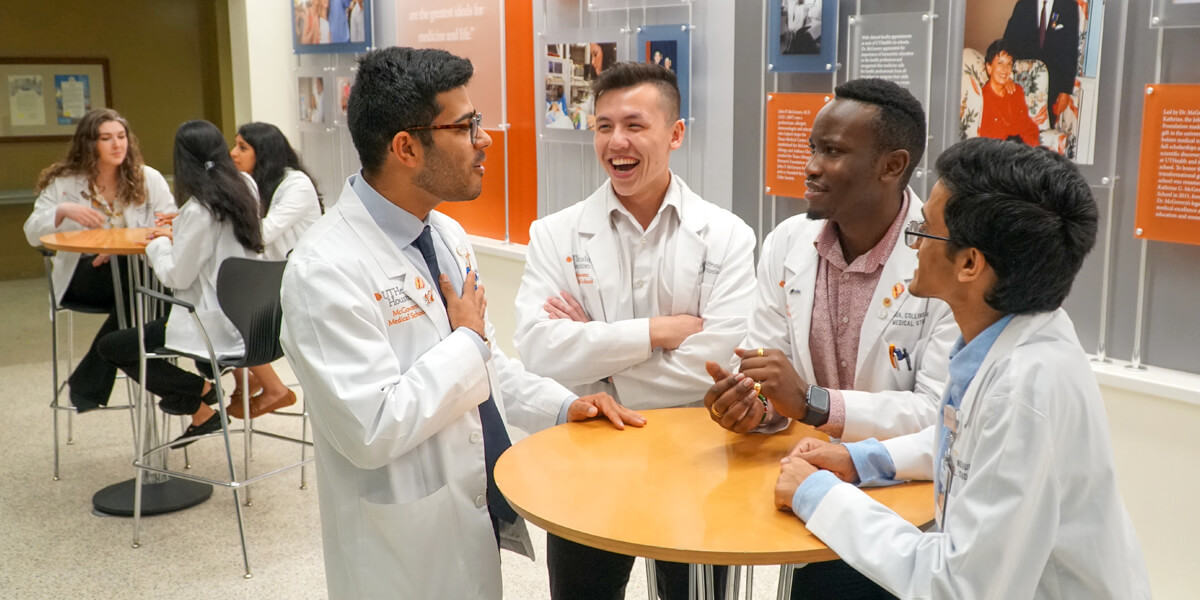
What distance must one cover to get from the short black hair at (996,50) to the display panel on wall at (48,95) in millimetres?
9449

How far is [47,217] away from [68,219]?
0.36ft

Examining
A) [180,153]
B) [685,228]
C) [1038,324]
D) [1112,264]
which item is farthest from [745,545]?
[180,153]

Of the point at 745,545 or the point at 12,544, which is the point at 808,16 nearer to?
the point at 745,545

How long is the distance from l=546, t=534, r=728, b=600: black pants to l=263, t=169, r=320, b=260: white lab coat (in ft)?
11.5

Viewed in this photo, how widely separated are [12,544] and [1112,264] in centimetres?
438

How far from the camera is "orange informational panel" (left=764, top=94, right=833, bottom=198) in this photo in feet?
12.7

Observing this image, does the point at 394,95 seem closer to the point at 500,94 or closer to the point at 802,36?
the point at 802,36

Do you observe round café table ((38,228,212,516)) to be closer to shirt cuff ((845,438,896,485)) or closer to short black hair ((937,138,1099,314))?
shirt cuff ((845,438,896,485))

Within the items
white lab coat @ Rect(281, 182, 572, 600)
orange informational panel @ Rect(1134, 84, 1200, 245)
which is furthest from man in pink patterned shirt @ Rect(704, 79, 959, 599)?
orange informational panel @ Rect(1134, 84, 1200, 245)

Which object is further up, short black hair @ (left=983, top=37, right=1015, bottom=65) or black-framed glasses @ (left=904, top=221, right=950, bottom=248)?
short black hair @ (left=983, top=37, right=1015, bottom=65)

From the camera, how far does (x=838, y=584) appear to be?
2.24 metres

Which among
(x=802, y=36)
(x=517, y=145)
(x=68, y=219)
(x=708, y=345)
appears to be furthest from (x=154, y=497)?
(x=802, y=36)

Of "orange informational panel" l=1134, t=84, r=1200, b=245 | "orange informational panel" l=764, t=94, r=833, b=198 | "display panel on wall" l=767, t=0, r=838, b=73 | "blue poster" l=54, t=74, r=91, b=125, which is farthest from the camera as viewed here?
"blue poster" l=54, t=74, r=91, b=125

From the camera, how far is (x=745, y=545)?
5.32 ft
